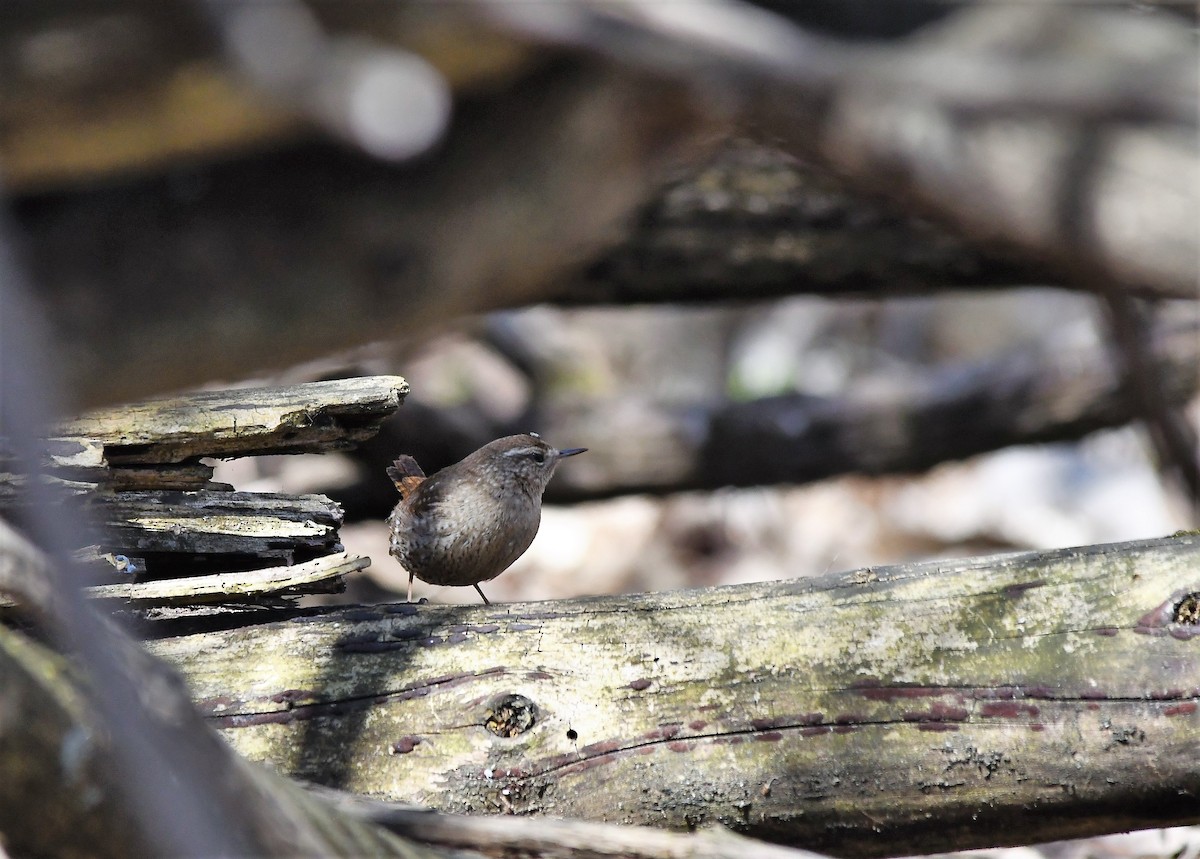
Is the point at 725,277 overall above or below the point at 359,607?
below

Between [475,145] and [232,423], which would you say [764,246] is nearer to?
[232,423]

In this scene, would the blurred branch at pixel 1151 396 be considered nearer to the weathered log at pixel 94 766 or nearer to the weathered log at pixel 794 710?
the weathered log at pixel 94 766

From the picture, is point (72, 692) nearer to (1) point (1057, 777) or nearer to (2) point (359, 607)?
(2) point (359, 607)

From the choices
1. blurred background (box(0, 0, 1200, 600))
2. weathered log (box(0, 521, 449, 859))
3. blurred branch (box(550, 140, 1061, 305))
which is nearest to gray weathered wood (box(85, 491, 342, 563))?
weathered log (box(0, 521, 449, 859))

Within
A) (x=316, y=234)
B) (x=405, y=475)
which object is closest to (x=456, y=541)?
(x=405, y=475)

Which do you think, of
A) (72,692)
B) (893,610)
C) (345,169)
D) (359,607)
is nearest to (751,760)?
(893,610)

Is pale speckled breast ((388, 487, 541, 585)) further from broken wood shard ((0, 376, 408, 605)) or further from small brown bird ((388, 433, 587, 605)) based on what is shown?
broken wood shard ((0, 376, 408, 605))
